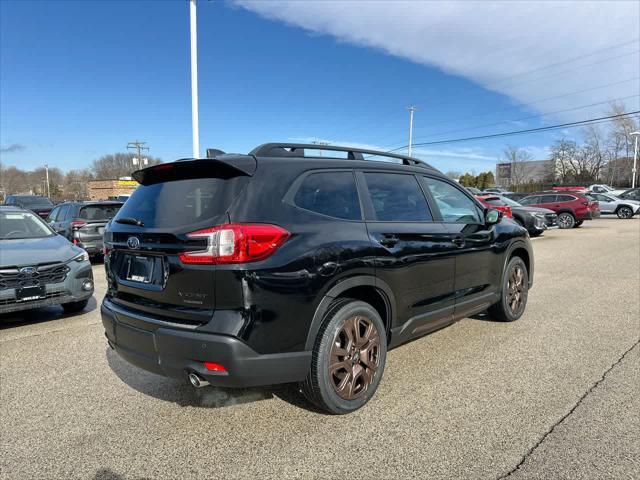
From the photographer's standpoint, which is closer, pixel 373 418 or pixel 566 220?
pixel 373 418

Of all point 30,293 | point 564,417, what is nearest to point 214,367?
point 564,417

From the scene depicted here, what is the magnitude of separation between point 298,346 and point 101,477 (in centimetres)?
134

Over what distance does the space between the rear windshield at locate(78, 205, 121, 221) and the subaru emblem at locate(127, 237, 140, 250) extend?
29.1ft

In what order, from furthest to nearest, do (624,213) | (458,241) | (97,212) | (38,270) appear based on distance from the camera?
(624,213) < (97,212) < (38,270) < (458,241)

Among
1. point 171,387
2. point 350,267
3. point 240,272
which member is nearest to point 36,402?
point 171,387

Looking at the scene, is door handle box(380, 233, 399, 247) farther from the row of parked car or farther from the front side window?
the row of parked car

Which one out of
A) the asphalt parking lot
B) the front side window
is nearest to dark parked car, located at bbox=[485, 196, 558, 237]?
the asphalt parking lot

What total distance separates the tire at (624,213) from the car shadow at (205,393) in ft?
97.3

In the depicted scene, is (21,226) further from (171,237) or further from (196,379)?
(196,379)

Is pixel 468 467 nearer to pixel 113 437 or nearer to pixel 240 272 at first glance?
pixel 240 272

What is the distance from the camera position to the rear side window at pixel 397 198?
3617 millimetres

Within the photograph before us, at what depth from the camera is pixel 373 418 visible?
3.13 meters

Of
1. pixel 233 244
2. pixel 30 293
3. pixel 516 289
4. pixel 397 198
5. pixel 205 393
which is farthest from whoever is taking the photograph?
pixel 516 289

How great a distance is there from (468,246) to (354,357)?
74.1 inches
